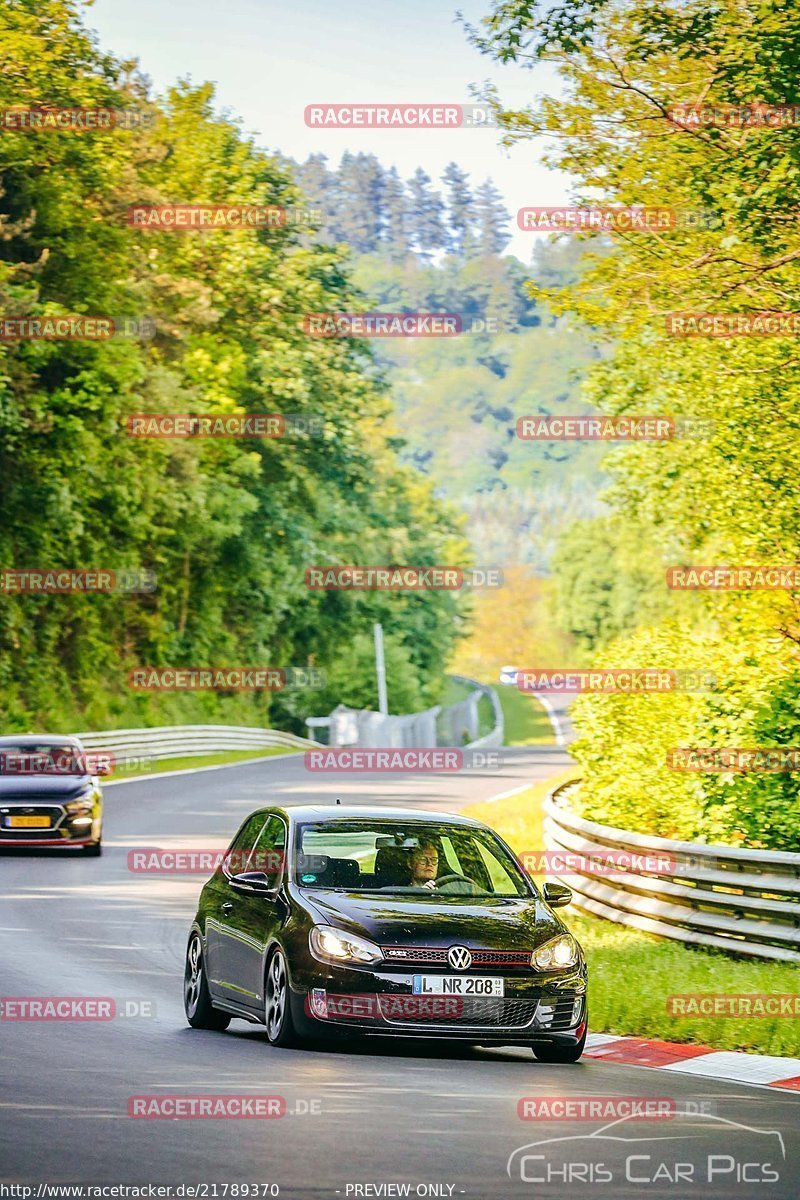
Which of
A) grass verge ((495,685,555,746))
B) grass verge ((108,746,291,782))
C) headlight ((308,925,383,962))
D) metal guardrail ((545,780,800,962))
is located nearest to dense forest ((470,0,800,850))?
metal guardrail ((545,780,800,962))

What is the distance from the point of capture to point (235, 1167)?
770 cm

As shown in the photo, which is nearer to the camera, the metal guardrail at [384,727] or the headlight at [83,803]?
the headlight at [83,803]

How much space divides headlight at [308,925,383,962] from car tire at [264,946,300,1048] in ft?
0.88

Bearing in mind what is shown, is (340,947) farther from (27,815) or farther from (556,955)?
(27,815)

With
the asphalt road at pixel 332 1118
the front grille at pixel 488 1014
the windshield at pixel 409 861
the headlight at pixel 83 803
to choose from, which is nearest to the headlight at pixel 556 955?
the front grille at pixel 488 1014

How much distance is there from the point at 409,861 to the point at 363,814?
1.66ft

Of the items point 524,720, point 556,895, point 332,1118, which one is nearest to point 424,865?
point 556,895

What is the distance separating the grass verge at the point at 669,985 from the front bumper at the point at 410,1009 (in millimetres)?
1807

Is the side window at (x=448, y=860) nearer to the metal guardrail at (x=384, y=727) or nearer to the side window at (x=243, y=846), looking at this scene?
the side window at (x=243, y=846)

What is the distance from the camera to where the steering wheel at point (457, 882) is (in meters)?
12.0

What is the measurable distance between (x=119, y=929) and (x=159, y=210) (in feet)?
137

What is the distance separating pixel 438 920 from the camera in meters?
11.2

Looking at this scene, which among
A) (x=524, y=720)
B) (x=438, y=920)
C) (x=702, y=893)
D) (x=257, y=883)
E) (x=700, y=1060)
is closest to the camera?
(x=438, y=920)

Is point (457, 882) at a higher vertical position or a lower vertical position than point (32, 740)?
higher
